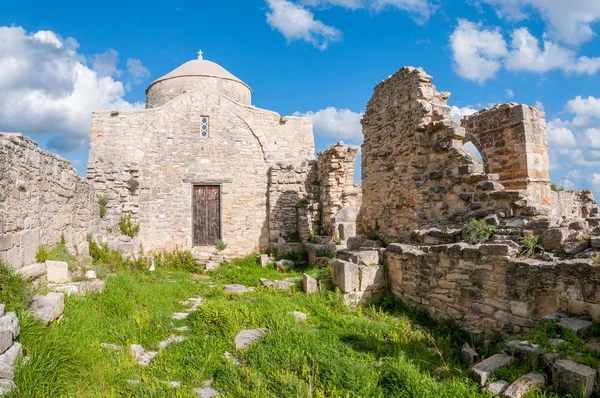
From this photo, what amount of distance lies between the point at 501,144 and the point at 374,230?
3546 mm

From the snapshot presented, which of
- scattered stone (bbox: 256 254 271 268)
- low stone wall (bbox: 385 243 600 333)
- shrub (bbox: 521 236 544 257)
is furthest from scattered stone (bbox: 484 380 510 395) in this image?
scattered stone (bbox: 256 254 271 268)

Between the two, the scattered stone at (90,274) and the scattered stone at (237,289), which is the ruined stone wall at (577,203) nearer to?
the scattered stone at (237,289)

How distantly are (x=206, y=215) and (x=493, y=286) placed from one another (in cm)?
1021

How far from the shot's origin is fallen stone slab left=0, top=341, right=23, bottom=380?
3670 millimetres

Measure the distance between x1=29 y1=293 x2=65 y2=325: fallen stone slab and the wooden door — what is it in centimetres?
797

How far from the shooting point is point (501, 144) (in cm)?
946

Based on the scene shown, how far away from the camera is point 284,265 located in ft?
37.1

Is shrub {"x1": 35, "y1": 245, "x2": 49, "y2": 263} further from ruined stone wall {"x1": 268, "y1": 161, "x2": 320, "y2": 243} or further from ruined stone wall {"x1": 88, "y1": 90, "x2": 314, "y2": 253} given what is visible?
ruined stone wall {"x1": 268, "y1": 161, "x2": 320, "y2": 243}

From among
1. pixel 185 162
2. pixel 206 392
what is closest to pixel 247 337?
pixel 206 392

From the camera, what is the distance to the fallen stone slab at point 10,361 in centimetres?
367

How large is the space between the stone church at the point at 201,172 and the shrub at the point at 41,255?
18.6 ft

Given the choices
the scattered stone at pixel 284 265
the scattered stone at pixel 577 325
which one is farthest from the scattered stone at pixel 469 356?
the scattered stone at pixel 284 265

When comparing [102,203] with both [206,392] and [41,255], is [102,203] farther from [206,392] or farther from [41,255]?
→ [206,392]

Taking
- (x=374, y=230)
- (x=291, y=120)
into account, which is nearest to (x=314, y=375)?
(x=374, y=230)
